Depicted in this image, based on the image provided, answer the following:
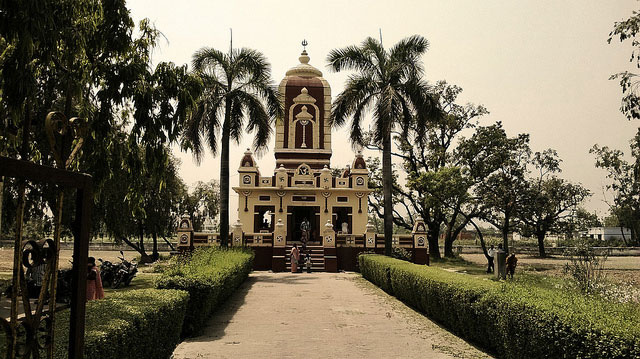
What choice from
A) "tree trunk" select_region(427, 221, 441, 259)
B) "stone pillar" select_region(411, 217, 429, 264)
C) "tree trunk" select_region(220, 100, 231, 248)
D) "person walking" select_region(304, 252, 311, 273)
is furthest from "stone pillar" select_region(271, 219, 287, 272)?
"tree trunk" select_region(427, 221, 441, 259)

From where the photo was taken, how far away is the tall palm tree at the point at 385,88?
2062 centimetres

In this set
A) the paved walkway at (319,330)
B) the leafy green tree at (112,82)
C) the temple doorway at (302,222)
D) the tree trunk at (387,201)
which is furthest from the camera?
the temple doorway at (302,222)

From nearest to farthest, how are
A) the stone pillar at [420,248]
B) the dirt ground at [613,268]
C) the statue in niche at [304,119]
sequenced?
the dirt ground at [613,268]
the stone pillar at [420,248]
the statue in niche at [304,119]

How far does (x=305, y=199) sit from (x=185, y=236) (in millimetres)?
7437

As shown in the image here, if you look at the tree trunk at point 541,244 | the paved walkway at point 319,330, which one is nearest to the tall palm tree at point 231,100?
the paved walkway at point 319,330

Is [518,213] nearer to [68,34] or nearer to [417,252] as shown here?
[417,252]

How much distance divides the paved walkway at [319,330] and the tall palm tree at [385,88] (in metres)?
7.59

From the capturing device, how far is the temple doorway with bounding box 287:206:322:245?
28125 mm

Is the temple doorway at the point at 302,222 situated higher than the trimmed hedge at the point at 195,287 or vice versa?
the temple doorway at the point at 302,222

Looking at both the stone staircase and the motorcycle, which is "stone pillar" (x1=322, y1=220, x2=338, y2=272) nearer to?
the stone staircase

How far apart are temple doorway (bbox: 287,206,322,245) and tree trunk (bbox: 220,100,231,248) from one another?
230 inches

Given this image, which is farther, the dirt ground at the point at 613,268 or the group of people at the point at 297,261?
the group of people at the point at 297,261

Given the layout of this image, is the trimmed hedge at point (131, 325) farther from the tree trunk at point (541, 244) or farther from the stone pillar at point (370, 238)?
A: the tree trunk at point (541, 244)

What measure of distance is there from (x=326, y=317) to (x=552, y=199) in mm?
38740
